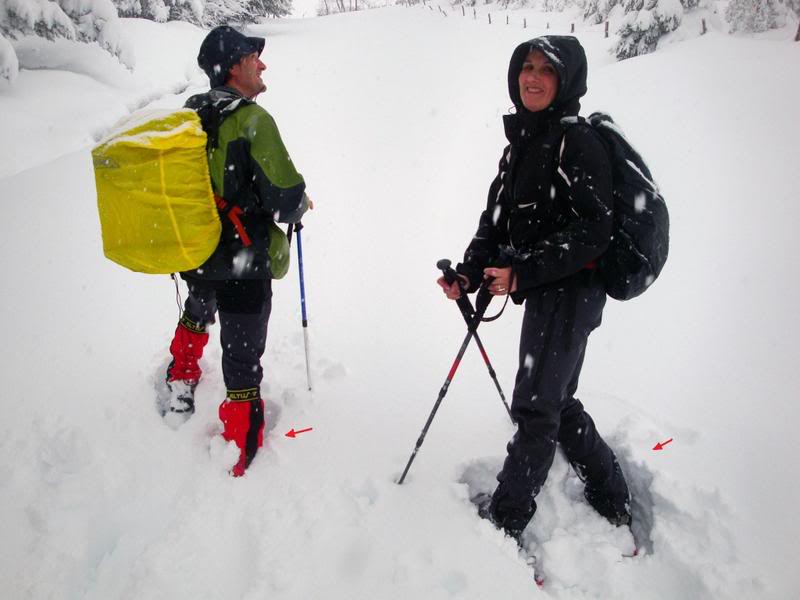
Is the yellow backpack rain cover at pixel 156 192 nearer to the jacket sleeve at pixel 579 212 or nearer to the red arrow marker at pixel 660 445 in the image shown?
the jacket sleeve at pixel 579 212

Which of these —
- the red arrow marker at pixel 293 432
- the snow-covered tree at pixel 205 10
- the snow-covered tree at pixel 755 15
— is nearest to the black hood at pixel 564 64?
the red arrow marker at pixel 293 432

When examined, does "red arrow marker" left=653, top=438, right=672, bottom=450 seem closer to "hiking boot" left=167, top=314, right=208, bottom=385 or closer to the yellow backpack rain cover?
the yellow backpack rain cover

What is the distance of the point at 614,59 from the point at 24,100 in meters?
17.1

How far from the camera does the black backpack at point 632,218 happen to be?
192 centimetres

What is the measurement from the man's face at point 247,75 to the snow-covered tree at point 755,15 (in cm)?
1610

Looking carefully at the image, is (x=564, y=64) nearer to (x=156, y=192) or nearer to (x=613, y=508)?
(x=156, y=192)

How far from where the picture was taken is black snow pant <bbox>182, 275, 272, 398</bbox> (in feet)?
8.91

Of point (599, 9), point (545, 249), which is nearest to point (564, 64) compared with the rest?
point (545, 249)

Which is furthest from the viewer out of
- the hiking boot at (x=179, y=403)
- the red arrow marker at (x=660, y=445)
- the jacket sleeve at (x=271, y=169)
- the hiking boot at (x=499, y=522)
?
the hiking boot at (x=179, y=403)

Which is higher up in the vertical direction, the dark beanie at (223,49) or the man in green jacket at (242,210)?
the dark beanie at (223,49)

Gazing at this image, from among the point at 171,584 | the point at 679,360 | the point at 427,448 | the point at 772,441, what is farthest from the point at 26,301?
the point at 772,441

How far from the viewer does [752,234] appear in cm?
514

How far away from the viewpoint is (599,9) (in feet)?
63.5

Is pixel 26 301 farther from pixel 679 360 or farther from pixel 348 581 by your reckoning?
pixel 679 360
